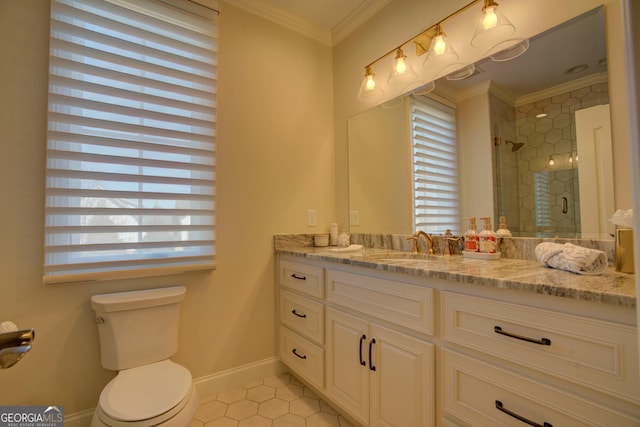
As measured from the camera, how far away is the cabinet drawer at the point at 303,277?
170cm

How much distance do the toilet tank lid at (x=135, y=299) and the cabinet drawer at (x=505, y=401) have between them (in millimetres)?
1363

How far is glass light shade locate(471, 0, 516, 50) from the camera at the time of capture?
4.53 feet

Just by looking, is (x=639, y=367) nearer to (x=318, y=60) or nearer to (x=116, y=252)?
(x=116, y=252)

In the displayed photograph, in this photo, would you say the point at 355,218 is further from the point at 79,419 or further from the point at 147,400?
the point at 79,419

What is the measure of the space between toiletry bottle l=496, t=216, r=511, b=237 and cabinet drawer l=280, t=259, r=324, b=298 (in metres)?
0.92

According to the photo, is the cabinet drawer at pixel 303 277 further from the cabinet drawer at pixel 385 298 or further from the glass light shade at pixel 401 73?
the glass light shade at pixel 401 73

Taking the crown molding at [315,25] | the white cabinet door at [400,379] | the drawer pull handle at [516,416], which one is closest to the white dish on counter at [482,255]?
the white cabinet door at [400,379]

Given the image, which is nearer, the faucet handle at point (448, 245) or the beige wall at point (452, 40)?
the beige wall at point (452, 40)

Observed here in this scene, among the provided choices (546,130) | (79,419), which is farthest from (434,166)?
(79,419)

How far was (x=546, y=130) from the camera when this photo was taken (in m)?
1.34

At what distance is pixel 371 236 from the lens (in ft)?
7.14

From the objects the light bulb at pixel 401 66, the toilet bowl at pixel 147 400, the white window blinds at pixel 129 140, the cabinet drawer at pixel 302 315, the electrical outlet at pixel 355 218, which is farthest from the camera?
the electrical outlet at pixel 355 218

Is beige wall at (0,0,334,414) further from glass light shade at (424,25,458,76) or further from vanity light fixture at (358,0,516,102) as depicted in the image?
glass light shade at (424,25,458,76)

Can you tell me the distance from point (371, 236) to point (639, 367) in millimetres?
1559
